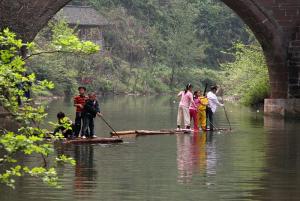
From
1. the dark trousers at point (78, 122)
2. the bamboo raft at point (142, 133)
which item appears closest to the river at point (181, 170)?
the bamboo raft at point (142, 133)

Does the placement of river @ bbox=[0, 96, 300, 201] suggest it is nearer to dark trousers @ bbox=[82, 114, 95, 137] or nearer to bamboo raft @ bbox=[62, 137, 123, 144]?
bamboo raft @ bbox=[62, 137, 123, 144]

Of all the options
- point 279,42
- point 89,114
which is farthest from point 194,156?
point 279,42

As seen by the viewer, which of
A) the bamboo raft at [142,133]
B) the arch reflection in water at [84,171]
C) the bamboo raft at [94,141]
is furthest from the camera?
the bamboo raft at [142,133]

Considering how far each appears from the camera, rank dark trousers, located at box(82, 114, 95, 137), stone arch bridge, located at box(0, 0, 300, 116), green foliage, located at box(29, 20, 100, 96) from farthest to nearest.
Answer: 1. green foliage, located at box(29, 20, 100, 96)
2. stone arch bridge, located at box(0, 0, 300, 116)
3. dark trousers, located at box(82, 114, 95, 137)

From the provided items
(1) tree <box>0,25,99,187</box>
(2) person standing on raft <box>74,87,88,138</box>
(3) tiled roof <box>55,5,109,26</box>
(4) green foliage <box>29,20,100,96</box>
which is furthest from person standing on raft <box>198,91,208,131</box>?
(3) tiled roof <box>55,5,109,26</box>

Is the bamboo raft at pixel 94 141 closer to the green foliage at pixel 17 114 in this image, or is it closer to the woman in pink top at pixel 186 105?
the woman in pink top at pixel 186 105

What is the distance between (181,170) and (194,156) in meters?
2.31

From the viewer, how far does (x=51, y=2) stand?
25875 mm

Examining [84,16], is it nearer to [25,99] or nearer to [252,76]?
[252,76]

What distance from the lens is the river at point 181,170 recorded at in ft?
41.7

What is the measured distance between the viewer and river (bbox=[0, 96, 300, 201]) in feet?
41.7

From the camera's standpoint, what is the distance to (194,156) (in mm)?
17578

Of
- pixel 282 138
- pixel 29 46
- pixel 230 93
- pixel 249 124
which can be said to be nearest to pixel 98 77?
pixel 230 93

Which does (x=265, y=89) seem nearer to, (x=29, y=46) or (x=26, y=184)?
(x=26, y=184)
